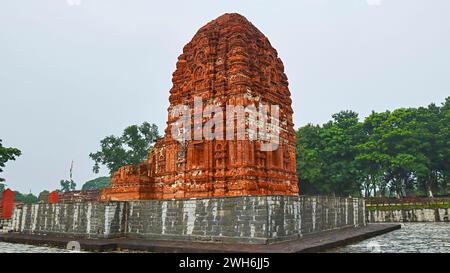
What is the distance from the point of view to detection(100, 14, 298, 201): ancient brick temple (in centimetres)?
1730

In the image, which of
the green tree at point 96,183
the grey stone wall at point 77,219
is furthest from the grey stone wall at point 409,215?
the green tree at point 96,183

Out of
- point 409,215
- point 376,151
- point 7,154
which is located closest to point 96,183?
point 7,154

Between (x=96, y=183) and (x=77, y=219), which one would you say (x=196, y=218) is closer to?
(x=77, y=219)

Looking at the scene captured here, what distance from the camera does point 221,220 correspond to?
11742 mm

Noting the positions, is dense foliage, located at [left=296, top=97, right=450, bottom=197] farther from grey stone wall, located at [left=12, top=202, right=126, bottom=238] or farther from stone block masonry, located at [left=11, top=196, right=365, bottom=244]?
grey stone wall, located at [left=12, top=202, right=126, bottom=238]

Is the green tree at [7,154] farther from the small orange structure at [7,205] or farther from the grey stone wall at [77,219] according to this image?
the grey stone wall at [77,219]

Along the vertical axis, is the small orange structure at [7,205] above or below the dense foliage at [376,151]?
below

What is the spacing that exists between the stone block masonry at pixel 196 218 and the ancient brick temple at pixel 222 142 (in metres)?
3.77

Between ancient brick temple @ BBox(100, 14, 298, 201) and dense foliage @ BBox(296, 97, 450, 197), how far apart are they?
19860 mm

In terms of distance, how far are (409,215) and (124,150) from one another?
38851 mm

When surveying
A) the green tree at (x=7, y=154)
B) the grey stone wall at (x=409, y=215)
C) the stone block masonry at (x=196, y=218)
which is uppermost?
the green tree at (x=7, y=154)

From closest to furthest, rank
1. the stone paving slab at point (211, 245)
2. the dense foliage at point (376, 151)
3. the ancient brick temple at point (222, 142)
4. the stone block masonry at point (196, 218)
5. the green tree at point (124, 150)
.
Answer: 1. the stone paving slab at point (211, 245)
2. the stone block masonry at point (196, 218)
3. the ancient brick temple at point (222, 142)
4. the dense foliage at point (376, 151)
5. the green tree at point (124, 150)

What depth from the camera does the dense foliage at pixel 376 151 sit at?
1405 inches
